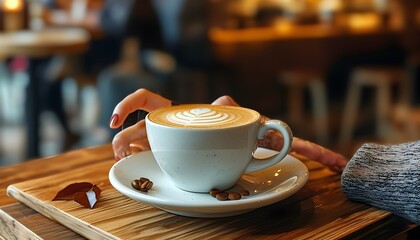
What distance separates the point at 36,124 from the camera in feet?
8.43

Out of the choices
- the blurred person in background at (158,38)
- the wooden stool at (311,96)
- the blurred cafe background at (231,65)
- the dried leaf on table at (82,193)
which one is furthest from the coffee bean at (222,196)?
the wooden stool at (311,96)

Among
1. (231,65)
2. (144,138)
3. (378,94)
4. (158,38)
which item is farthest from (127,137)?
(378,94)

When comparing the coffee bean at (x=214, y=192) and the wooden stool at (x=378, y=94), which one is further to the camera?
the wooden stool at (x=378, y=94)

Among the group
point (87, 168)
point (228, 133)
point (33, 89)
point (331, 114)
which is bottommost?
point (331, 114)

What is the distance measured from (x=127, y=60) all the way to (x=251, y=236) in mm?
2561

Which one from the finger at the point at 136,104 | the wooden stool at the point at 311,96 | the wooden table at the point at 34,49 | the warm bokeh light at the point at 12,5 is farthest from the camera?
the wooden stool at the point at 311,96

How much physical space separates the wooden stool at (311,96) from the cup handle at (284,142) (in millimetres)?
2783

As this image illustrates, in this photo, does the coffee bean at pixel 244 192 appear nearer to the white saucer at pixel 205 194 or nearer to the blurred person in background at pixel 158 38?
the white saucer at pixel 205 194

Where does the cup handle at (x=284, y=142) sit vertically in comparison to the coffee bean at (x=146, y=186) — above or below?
above

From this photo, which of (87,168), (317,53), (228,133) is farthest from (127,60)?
(228,133)

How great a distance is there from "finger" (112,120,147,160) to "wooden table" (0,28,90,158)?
64.6 inches

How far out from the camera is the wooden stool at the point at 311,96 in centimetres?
340

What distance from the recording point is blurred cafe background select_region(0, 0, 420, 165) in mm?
2836

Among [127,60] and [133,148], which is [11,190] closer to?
[133,148]
